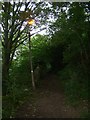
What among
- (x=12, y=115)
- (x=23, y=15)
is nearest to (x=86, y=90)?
(x=12, y=115)

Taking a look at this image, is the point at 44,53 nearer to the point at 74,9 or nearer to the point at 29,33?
the point at 29,33

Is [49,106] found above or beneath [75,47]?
beneath

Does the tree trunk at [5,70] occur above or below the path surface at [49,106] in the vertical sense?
above

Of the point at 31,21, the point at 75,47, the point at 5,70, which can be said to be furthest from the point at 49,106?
the point at 31,21

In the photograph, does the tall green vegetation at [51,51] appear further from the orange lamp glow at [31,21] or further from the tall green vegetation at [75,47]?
the orange lamp glow at [31,21]

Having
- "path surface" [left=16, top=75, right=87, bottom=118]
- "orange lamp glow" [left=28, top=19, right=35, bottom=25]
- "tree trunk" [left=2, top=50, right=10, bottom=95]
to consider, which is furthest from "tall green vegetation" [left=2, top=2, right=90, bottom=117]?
"path surface" [left=16, top=75, right=87, bottom=118]

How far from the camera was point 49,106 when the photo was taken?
1005 cm

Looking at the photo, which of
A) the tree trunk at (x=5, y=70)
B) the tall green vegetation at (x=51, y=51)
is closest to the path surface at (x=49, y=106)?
the tall green vegetation at (x=51, y=51)

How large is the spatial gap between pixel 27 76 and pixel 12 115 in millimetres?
5306

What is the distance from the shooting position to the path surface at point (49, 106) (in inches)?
357

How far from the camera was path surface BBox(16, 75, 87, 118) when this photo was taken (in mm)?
9070

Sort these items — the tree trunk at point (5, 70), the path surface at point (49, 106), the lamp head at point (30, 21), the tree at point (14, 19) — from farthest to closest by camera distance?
the lamp head at point (30, 21) → the tree at point (14, 19) → the path surface at point (49, 106) → the tree trunk at point (5, 70)

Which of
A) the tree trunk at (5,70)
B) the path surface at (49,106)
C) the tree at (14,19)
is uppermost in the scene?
the tree at (14,19)

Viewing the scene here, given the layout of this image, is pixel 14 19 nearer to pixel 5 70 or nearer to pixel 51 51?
pixel 5 70
